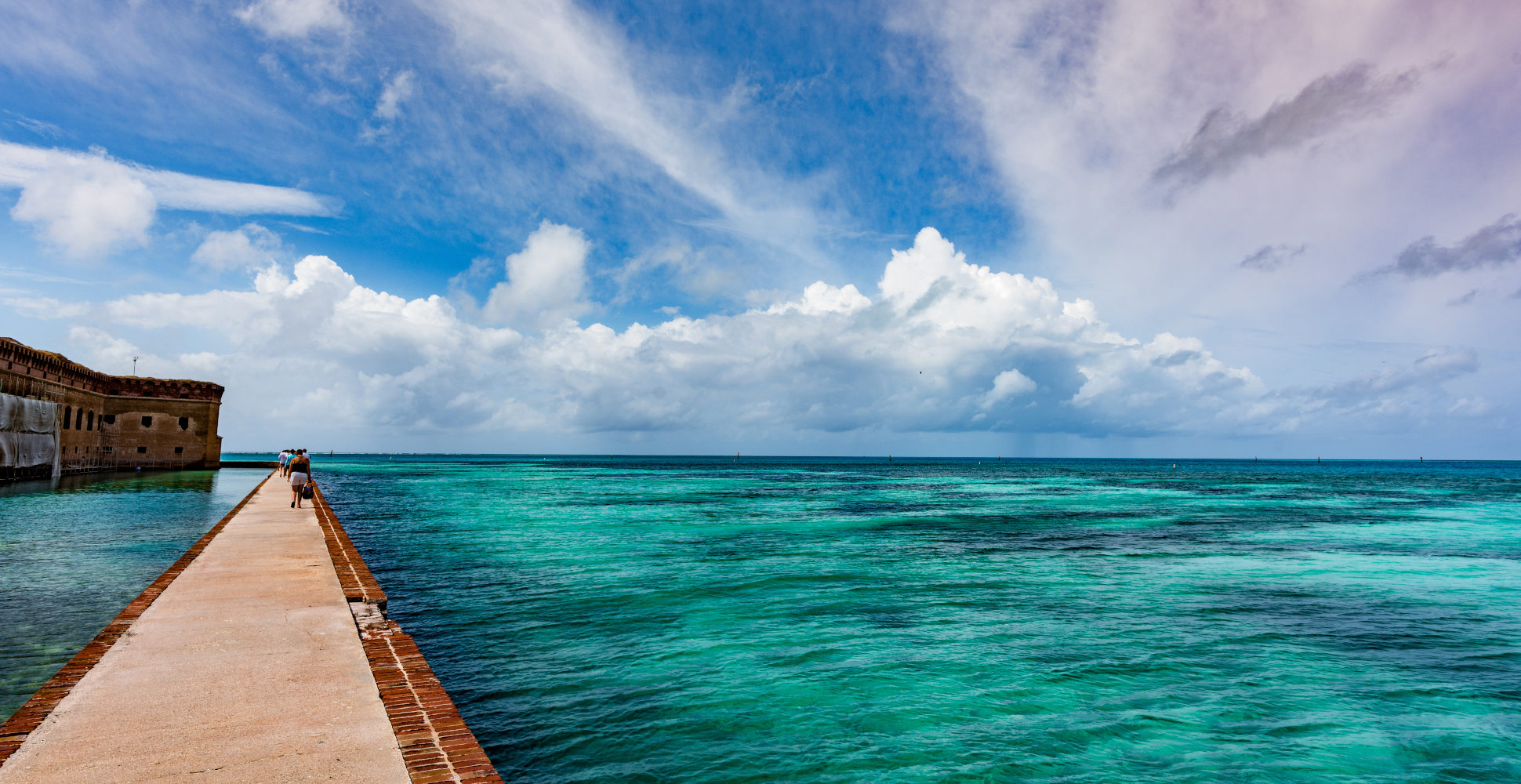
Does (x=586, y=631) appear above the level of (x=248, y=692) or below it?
below

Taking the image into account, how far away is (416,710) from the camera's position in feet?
17.9

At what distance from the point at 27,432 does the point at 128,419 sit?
15492mm

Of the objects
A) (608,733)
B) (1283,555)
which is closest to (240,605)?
(608,733)

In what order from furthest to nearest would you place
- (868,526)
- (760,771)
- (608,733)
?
(868,526) → (608,733) → (760,771)

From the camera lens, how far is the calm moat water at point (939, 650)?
7.12 m

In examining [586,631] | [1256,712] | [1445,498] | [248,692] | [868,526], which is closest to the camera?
[248,692]

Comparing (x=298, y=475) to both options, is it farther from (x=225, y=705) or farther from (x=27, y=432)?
(x=27, y=432)

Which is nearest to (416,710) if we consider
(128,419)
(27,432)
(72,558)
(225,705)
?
(225,705)

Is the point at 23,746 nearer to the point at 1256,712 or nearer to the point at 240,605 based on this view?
the point at 240,605

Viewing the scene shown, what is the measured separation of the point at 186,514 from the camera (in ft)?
76.3

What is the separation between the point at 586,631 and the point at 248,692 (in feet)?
18.5

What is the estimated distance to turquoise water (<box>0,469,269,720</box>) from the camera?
834 cm

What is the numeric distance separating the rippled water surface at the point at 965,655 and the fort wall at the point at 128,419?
35.6 metres

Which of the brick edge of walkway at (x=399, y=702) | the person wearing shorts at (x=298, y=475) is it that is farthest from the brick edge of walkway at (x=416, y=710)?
the person wearing shorts at (x=298, y=475)
